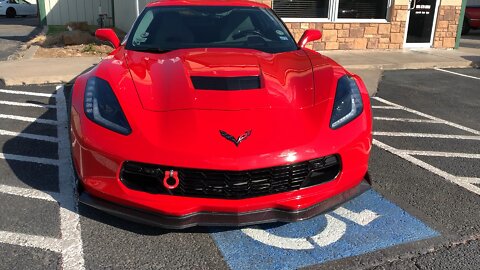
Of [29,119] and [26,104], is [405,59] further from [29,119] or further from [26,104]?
[29,119]

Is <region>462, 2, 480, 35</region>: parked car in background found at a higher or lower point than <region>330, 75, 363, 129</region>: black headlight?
higher

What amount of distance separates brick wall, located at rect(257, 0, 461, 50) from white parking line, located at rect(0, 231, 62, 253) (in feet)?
28.4

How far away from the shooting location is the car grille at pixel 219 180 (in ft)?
7.51

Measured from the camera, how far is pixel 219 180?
90.7 inches

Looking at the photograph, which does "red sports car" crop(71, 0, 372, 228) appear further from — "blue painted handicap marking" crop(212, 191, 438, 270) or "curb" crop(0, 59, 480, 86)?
"curb" crop(0, 59, 480, 86)

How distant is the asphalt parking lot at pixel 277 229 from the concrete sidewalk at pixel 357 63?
2937 mm

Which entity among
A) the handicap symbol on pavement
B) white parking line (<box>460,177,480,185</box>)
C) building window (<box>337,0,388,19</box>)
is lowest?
the handicap symbol on pavement

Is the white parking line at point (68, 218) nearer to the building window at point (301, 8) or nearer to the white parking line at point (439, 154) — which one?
the white parking line at point (439, 154)

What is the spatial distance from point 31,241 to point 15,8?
29603 mm

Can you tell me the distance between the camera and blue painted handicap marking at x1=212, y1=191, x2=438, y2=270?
243cm

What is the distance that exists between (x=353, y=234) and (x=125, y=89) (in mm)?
1708

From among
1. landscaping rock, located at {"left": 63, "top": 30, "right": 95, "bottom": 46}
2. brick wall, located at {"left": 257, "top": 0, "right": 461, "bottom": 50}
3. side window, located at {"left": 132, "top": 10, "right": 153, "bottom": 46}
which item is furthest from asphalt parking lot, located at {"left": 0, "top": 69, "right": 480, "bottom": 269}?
landscaping rock, located at {"left": 63, "top": 30, "right": 95, "bottom": 46}

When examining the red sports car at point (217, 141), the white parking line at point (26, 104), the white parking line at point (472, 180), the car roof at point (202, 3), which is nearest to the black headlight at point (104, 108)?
the red sports car at point (217, 141)

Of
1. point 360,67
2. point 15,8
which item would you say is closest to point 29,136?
point 360,67
